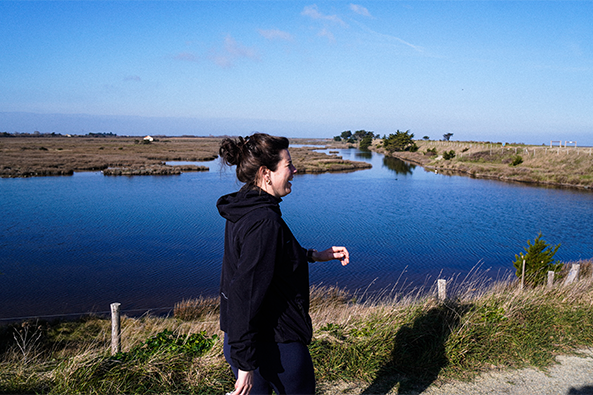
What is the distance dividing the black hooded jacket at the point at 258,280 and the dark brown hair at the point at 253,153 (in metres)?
0.08

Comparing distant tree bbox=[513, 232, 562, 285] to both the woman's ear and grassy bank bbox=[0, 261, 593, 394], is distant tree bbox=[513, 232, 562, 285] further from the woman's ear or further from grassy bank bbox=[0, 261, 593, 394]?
the woman's ear

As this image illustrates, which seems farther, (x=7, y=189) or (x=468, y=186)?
(x=468, y=186)

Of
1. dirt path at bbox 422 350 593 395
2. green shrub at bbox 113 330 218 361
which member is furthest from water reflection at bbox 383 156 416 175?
green shrub at bbox 113 330 218 361

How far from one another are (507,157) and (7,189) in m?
51.1

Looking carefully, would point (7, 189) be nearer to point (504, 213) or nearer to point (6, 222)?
point (6, 222)

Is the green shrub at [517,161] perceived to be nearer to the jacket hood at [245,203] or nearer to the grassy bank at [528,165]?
the grassy bank at [528,165]

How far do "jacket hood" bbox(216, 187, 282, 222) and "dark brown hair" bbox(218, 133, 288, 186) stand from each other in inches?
3.5

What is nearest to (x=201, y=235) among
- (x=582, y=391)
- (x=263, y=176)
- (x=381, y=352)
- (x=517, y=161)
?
(x=381, y=352)

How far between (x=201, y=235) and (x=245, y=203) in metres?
16.1

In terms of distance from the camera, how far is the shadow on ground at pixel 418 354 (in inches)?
126

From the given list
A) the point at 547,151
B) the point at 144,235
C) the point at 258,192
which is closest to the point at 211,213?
the point at 144,235

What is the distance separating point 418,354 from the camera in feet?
11.8

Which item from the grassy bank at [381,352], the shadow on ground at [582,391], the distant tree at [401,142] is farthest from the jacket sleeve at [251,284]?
the distant tree at [401,142]

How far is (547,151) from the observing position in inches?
1766
